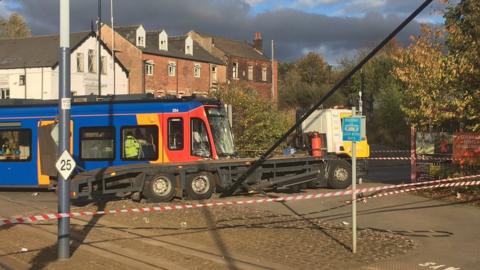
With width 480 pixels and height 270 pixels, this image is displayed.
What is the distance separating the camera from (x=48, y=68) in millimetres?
49000

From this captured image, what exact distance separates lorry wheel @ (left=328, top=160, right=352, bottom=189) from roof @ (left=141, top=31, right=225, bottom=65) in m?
40.7

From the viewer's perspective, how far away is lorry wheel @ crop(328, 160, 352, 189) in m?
19.4

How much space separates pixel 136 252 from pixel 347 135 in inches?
141

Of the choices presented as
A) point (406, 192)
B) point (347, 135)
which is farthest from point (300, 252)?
point (406, 192)

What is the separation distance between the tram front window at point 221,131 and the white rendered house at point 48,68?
3273 centimetres

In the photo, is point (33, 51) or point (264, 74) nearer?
point (33, 51)

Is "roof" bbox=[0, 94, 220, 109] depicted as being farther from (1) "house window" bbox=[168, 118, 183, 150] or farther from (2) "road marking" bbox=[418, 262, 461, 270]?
(2) "road marking" bbox=[418, 262, 461, 270]

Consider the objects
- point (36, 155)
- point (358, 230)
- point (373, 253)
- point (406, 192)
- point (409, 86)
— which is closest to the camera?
point (373, 253)

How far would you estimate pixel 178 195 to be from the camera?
1645cm

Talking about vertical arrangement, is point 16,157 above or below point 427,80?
below

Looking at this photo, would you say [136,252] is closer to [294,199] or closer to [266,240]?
[266,240]

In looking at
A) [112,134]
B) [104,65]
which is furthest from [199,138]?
[104,65]

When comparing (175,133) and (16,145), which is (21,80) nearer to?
(16,145)

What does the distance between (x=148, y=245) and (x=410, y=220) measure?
5537 mm
